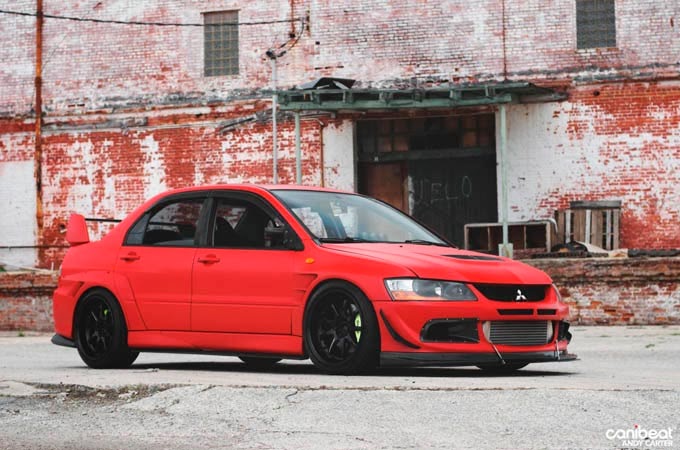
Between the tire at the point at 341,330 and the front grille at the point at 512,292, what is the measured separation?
0.84 m

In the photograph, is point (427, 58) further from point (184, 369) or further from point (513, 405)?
point (513, 405)

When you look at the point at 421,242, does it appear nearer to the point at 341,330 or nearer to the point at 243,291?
the point at 341,330

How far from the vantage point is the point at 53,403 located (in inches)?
301

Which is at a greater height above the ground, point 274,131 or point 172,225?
point 274,131

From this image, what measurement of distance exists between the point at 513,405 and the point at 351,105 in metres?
16.3

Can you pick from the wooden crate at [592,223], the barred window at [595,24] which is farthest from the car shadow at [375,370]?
the barred window at [595,24]

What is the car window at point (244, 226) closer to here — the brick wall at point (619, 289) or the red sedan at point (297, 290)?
the red sedan at point (297, 290)

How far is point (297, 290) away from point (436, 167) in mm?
15917

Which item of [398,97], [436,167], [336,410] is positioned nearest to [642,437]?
[336,410]

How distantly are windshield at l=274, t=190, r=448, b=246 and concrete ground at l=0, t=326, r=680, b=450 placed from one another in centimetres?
106

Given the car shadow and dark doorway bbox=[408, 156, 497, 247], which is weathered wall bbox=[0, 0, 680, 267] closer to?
dark doorway bbox=[408, 156, 497, 247]

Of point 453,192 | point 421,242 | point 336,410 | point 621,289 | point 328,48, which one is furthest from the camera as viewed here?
point 328,48

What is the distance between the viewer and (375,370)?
28.7 feet

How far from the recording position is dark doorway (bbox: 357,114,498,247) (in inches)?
952
